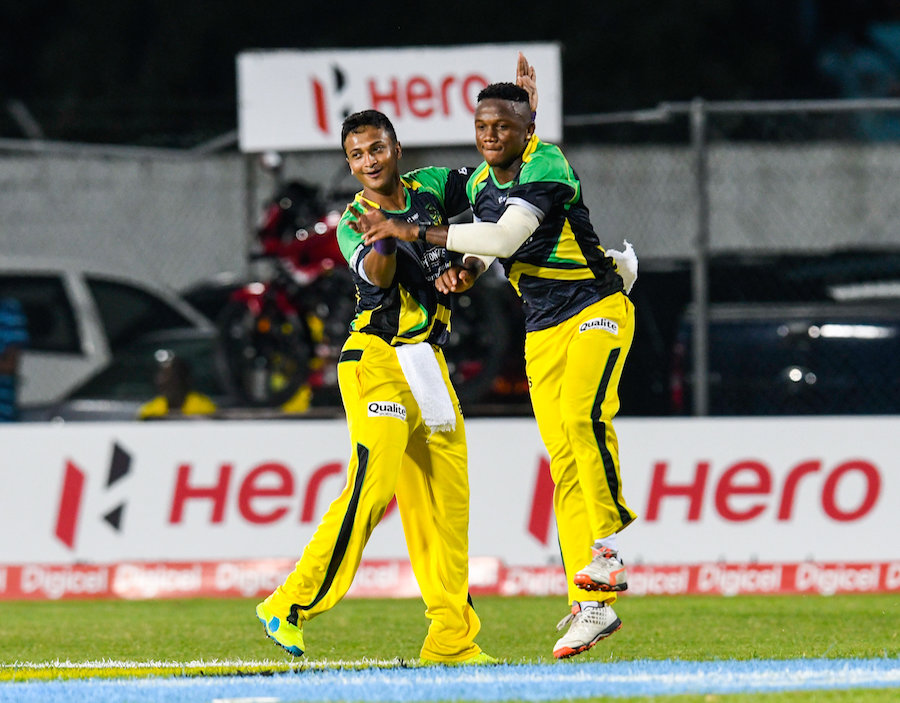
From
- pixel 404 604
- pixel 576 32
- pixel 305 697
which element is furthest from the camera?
pixel 576 32

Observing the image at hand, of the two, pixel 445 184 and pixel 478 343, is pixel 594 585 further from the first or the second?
pixel 478 343

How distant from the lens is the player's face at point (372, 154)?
663 centimetres

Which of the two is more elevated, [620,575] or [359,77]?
[359,77]

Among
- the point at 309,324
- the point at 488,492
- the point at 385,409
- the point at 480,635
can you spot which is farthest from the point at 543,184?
the point at 309,324

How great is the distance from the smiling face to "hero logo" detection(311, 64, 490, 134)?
4662mm

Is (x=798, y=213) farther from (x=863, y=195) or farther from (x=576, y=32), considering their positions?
(x=576, y=32)

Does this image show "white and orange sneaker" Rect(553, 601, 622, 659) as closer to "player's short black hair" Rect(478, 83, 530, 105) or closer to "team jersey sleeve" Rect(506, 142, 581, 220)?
"team jersey sleeve" Rect(506, 142, 581, 220)

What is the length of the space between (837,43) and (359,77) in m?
14.7

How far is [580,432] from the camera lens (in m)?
6.94

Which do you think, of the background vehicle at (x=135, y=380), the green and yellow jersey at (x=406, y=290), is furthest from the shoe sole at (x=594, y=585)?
the background vehicle at (x=135, y=380)

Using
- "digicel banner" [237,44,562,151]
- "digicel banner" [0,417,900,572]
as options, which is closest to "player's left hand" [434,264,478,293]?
"digicel banner" [0,417,900,572]

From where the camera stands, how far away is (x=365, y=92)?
11570mm

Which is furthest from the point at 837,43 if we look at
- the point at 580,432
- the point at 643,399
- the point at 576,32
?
the point at 580,432

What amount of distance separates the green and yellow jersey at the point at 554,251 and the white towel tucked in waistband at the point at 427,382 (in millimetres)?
609
